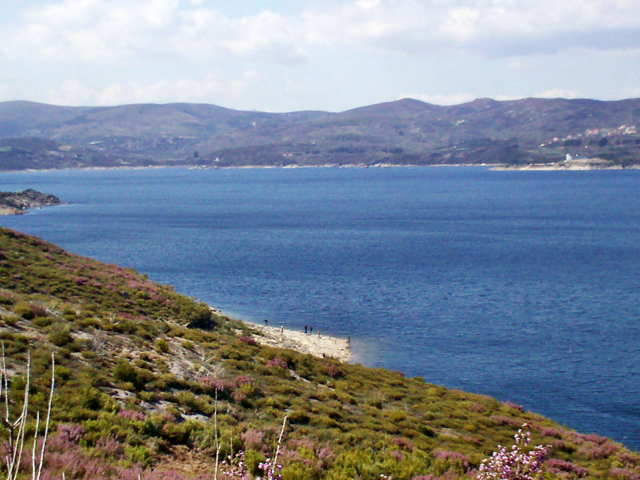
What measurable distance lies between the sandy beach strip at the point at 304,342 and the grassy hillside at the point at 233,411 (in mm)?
9837

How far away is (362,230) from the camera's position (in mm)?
107938

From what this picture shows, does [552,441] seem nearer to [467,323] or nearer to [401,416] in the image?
[401,416]

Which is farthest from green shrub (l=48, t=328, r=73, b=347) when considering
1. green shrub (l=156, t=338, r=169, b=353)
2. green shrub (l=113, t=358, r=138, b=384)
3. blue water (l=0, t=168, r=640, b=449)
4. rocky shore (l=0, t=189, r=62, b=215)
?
rocky shore (l=0, t=189, r=62, b=215)

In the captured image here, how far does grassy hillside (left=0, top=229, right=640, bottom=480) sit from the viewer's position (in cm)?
1240

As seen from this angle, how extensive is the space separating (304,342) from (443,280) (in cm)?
2810

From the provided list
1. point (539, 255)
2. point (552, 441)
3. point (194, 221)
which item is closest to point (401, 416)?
point (552, 441)

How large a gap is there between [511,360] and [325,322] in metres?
16.3

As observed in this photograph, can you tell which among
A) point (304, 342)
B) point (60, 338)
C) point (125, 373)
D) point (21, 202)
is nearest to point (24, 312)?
point (60, 338)

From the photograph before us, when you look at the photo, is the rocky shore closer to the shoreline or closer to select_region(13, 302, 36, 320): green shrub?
the shoreline

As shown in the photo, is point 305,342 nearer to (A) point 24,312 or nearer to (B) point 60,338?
(A) point 24,312

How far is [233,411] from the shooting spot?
16.8 meters

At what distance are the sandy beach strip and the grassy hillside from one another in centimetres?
984

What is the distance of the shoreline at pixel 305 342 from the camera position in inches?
1521

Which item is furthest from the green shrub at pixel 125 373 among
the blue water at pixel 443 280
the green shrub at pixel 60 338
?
the blue water at pixel 443 280
